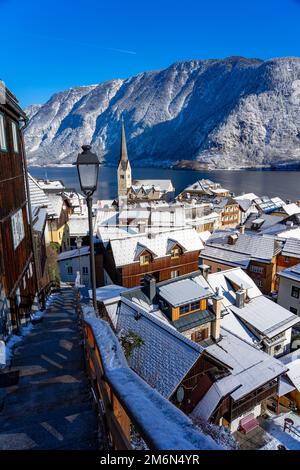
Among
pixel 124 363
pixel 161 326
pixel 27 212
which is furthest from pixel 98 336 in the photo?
pixel 161 326

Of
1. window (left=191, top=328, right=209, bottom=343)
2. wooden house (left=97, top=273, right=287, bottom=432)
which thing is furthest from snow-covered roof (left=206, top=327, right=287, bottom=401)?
window (left=191, top=328, right=209, bottom=343)

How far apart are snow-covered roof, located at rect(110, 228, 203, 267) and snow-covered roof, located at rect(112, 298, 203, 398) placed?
11.3m

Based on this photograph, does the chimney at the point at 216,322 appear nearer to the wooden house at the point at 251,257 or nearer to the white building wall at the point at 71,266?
the wooden house at the point at 251,257

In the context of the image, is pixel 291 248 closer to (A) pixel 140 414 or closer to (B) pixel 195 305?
(B) pixel 195 305

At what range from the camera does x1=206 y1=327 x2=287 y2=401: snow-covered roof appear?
17.0 metres

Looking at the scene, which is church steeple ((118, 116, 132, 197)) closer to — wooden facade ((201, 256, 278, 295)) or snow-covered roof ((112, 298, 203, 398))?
wooden facade ((201, 256, 278, 295))

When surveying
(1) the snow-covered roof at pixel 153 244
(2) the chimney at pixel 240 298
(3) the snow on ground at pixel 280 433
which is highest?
(1) the snow-covered roof at pixel 153 244

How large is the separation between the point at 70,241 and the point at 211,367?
85.1 ft

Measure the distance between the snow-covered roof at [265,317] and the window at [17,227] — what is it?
1858 cm

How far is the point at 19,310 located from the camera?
32.7ft

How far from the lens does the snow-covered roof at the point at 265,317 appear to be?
76.0 ft

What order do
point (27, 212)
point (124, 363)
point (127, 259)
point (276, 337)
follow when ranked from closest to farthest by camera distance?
1. point (124, 363)
2. point (27, 212)
3. point (276, 337)
4. point (127, 259)

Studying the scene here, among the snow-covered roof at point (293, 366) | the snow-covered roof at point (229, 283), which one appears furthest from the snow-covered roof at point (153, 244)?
the snow-covered roof at point (293, 366)

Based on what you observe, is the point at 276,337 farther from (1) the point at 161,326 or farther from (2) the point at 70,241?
(2) the point at 70,241
